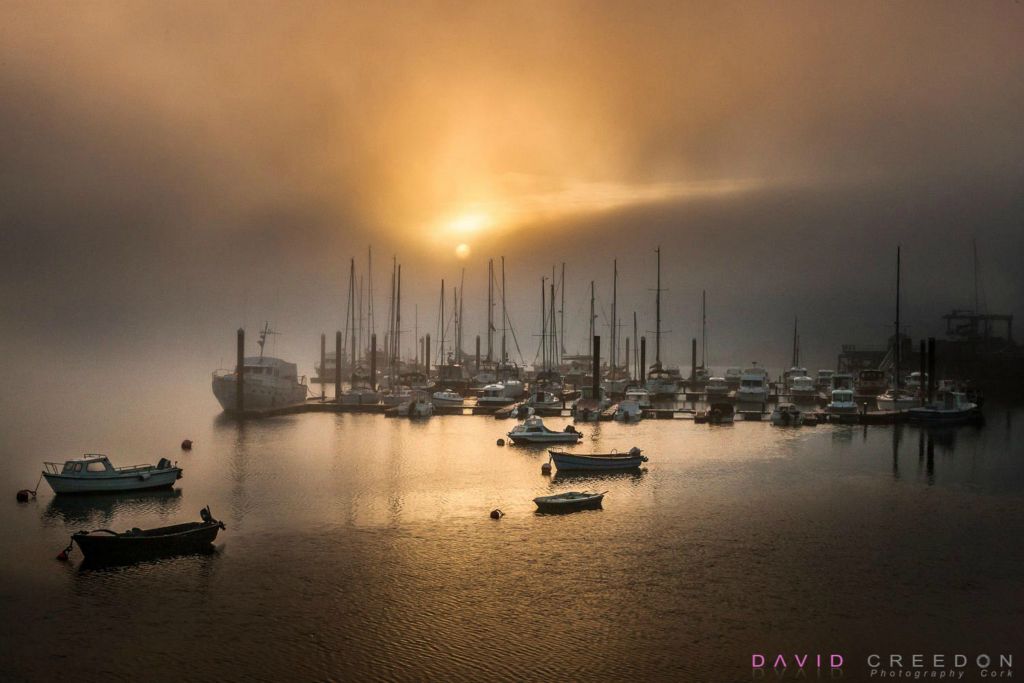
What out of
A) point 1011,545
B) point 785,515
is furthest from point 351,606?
point 1011,545

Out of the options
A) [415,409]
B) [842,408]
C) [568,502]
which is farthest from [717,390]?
[568,502]

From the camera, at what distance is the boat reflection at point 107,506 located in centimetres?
3859

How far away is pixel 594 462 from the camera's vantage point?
2029 inches

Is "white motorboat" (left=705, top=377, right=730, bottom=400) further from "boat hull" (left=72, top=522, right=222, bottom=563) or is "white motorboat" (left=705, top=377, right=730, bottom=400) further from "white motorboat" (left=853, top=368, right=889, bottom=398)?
"boat hull" (left=72, top=522, right=222, bottom=563)

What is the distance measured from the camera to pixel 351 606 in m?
25.9

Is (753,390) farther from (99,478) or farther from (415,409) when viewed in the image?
(99,478)

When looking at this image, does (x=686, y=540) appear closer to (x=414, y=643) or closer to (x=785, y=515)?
(x=785, y=515)

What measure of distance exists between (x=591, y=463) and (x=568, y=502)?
12715 mm

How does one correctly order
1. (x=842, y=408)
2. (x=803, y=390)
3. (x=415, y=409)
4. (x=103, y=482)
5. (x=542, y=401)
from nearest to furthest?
1. (x=103, y=482)
2. (x=842, y=408)
3. (x=415, y=409)
4. (x=542, y=401)
5. (x=803, y=390)

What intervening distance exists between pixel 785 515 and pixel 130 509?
114 feet

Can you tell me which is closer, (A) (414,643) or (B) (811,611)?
(A) (414,643)

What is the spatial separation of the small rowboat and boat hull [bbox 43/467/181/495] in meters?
22.6

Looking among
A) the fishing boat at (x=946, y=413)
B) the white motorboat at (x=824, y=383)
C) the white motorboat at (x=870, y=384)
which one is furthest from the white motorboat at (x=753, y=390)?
the white motorboat at (x=824, y=383)

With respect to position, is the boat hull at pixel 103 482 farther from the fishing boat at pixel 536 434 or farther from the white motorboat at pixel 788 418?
the white motorboat at pixel 788 418
